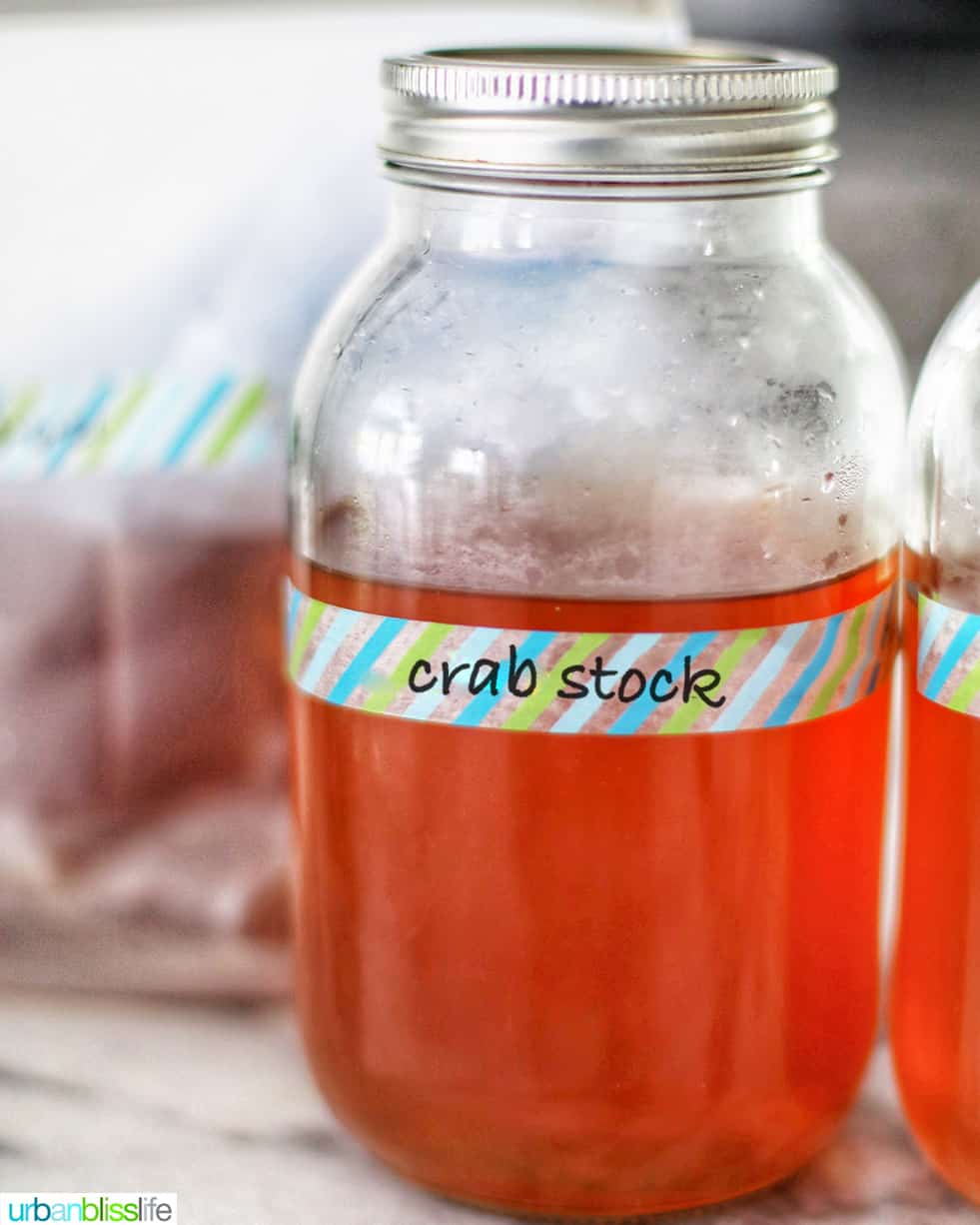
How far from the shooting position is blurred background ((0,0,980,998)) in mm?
636

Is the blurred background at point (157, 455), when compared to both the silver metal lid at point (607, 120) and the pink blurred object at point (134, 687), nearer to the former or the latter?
the pink blurred object at point (134, 687)

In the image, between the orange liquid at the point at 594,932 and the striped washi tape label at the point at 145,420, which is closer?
the orange liquid at the point at 594,932

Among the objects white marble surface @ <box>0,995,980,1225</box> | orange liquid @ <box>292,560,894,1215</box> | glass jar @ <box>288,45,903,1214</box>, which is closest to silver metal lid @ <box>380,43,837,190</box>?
glass jar @ <box>288,45,903,1214</box>

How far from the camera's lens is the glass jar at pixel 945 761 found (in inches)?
19.2

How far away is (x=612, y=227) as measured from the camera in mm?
488

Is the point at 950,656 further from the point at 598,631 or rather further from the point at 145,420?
the point at 145,420

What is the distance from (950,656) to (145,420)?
34cm

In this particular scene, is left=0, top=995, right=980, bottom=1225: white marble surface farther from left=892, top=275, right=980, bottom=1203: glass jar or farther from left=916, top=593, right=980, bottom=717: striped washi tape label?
left=916, top=593, right=980, bottom=717: striped washi tape label

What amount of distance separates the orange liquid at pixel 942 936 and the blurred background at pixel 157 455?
0.26 metres

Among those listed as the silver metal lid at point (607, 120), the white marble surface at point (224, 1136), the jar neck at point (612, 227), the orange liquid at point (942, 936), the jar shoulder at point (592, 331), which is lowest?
the white marble surface at point (224, 1136)

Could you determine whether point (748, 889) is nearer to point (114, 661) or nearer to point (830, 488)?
point (830, 488)

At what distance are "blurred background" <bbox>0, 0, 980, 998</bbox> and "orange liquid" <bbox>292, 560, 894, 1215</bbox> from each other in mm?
140

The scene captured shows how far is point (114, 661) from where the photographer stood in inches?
25.5

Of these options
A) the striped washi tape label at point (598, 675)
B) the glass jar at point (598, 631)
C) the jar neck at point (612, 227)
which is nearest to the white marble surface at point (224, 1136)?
the glass jar at point (598, 631)
